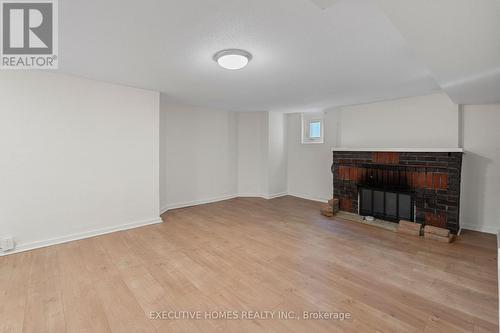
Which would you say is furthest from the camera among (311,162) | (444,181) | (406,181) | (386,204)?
(311,162)

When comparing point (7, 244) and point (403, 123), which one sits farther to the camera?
point (403, 123)

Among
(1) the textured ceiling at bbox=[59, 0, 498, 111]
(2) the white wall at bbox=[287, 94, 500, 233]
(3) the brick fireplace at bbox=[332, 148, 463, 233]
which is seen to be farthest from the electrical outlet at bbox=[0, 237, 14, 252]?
(2) the white wall at bbox=[287, 94, 500, 233]

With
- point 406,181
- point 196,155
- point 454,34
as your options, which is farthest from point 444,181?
point 196,155

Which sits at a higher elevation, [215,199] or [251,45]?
[251,45]

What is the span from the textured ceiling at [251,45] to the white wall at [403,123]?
0.38 metres

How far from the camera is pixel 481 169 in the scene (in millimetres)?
3412

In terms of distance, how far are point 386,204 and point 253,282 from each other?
3.01 meters

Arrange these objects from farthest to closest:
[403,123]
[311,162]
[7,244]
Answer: [311,162]
[403,123]
[7,244]

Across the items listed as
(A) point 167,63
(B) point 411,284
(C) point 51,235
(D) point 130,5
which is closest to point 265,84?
(A) point 167,63

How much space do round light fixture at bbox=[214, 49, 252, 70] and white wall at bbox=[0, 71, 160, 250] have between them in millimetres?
1992

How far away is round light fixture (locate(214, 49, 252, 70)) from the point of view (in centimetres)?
216

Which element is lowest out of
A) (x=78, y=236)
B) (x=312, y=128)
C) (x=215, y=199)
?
(x=78, y=236)

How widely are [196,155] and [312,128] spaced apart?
120 inches

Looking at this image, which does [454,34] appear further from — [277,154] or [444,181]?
[277,154]
